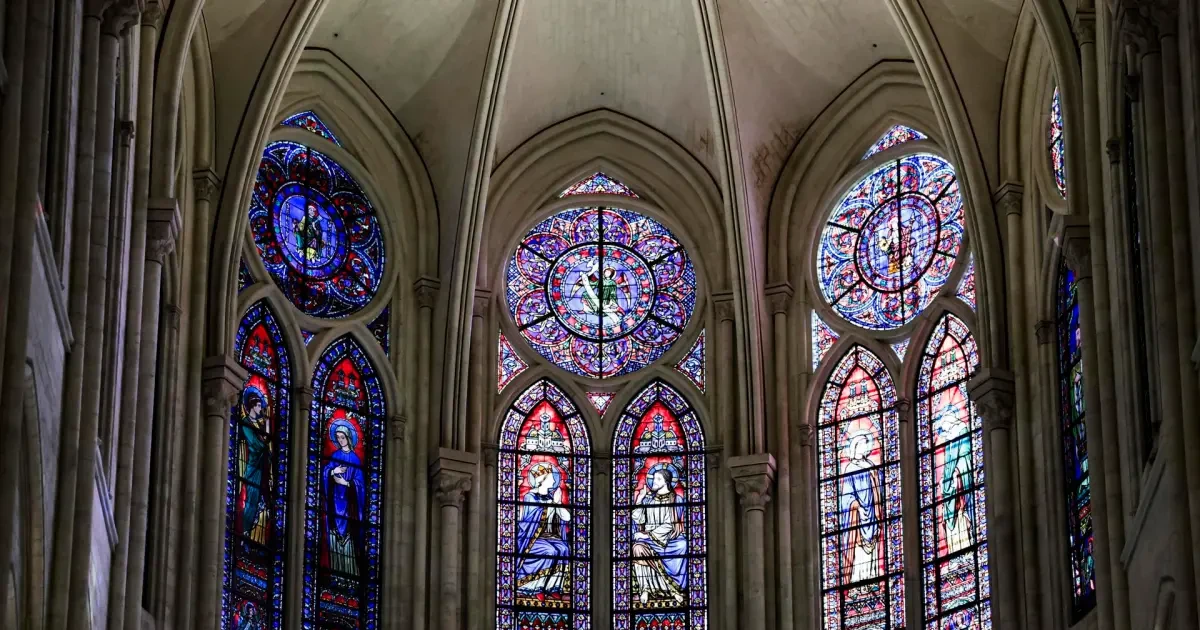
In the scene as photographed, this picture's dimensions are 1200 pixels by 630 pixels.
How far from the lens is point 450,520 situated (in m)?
25.6

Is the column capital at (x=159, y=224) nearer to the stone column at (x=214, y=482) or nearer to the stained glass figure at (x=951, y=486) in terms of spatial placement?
the stone column at (x=214, y=482)

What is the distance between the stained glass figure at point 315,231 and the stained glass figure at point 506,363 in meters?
1.53

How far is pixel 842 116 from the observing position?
1064 inches

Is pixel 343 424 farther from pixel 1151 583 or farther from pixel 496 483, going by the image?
pixel 1151 583

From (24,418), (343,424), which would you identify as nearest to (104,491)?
(24,418)

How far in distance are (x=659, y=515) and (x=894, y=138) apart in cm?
477

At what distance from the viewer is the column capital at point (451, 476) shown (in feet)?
84.2

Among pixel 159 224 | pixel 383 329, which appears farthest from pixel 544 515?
pixel 159 224

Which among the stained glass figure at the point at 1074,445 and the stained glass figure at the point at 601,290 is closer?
the stained glass figure at the point at 1074,445

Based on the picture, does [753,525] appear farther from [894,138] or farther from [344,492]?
[894,138]

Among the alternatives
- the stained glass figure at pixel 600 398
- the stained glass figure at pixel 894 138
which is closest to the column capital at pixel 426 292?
the stained glass figure at pixel 600 398

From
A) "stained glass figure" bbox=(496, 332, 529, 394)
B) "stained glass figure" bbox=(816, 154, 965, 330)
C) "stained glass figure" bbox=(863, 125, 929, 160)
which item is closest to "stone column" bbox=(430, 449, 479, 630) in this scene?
"stained glass figure" bbox=(496, 332, 529, 394)

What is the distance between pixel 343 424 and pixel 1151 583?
33.4 feet

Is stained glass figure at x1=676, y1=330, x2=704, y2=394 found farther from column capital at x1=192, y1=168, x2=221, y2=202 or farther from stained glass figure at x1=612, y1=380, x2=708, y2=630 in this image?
column capital at x1=192, y1=168, x2=221, y2=202
